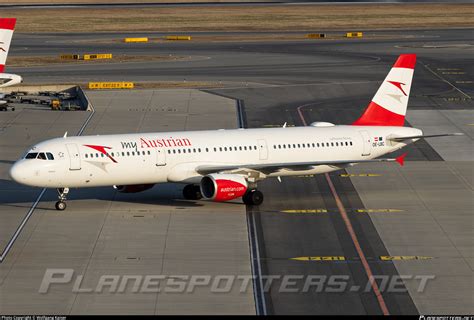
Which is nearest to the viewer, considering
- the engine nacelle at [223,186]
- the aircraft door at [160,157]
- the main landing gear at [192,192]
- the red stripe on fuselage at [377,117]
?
the engine nacelle at [223,186]

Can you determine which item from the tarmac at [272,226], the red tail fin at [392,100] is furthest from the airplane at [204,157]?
the tarmac at [272,226]

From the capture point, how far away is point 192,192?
59.0 meters

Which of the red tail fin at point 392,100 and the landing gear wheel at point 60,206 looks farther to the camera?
the red tail fin at point 392,100

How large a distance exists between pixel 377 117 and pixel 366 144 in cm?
312

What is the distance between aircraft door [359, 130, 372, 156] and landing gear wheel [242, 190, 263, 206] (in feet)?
25.2

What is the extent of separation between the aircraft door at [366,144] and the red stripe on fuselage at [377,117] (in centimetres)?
199

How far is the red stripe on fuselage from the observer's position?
6347 centimetres

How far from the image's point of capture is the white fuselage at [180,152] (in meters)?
54.6

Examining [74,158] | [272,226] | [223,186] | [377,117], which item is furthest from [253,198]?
[377,117]

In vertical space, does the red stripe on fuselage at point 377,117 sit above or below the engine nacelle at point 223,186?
above

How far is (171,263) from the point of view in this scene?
154ft

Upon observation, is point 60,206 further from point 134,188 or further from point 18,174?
point 134,188

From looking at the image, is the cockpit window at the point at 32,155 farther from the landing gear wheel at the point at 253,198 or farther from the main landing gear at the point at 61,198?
the landing gear wheel at the point at 253,198

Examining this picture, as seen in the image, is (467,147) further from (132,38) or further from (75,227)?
(132,38)
